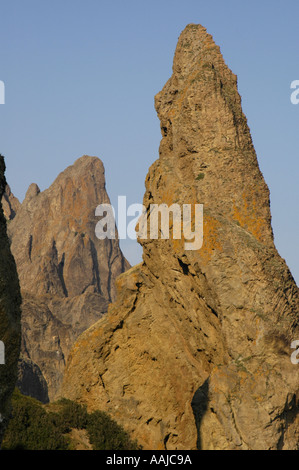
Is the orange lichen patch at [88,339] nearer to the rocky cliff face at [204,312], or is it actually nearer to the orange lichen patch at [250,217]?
the rocky cliff face at [204,312]

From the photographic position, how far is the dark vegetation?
74.9 ft

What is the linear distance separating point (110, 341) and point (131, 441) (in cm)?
436

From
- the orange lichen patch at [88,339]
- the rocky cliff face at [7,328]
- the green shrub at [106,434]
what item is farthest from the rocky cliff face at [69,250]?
the rocky cliff face at [7,328]

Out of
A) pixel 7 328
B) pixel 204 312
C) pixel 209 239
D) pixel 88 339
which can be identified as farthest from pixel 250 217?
pixel 7 328

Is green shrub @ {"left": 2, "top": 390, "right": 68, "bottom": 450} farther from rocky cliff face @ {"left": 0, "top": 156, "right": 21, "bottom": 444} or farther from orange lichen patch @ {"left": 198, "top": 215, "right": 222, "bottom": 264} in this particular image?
rocky cliff face @ {"left": 0, "top": 156, "right": 21, "bottom": 444}

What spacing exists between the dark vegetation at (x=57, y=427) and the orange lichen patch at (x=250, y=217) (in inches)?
345

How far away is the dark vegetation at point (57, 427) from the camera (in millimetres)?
22828

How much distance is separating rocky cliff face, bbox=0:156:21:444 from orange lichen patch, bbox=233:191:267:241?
12144 millimetres

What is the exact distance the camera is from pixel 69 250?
173500 mm

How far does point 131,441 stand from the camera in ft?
85.5

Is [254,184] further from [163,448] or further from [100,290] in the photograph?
[100,290]

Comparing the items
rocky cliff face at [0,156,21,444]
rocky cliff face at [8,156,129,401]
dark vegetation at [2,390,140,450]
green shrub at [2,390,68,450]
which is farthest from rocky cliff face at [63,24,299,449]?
rocky cliff face at [8,156,129,401]

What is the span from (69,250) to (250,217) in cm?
15063
